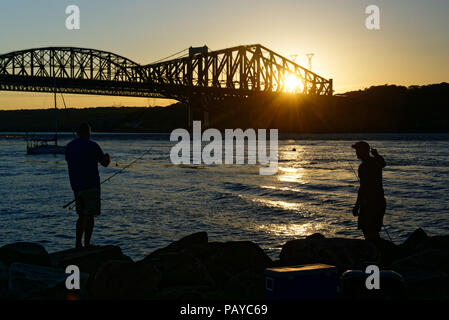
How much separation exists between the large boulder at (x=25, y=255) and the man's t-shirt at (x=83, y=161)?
3.77 ft

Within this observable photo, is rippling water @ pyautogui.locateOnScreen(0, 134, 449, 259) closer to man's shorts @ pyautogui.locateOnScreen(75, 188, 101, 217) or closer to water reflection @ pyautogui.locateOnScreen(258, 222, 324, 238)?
water reflection @ pyautogui.locateOnScreen(258, 222, 324, 238)

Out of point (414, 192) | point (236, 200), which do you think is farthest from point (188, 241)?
point (414, 192)

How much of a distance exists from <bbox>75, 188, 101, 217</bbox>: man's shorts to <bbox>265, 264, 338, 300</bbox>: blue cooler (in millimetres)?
3132

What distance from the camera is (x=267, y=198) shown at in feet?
61.5

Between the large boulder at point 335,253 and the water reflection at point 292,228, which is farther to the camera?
the water reflection at point 292,228

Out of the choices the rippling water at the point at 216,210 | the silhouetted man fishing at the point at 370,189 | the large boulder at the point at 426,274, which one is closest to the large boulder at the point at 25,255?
the rippling water at the point at 216,210

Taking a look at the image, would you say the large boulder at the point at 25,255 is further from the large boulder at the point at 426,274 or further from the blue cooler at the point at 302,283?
the large boulder at the point at 426,274

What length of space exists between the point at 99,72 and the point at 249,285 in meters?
106

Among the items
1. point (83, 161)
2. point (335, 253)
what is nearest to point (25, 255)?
point (83, 161)

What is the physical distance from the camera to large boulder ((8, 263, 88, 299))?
6.11 meters

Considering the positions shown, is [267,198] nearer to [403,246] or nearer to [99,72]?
[403,246]

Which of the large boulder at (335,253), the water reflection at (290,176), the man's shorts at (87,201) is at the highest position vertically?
the man's shorts at (87,201)

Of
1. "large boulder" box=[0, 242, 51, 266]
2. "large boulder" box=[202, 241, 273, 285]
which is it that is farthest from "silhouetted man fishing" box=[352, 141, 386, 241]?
"large boulder" box=[0, 242, 51, 266]

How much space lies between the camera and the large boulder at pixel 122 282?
6035 millimetres
